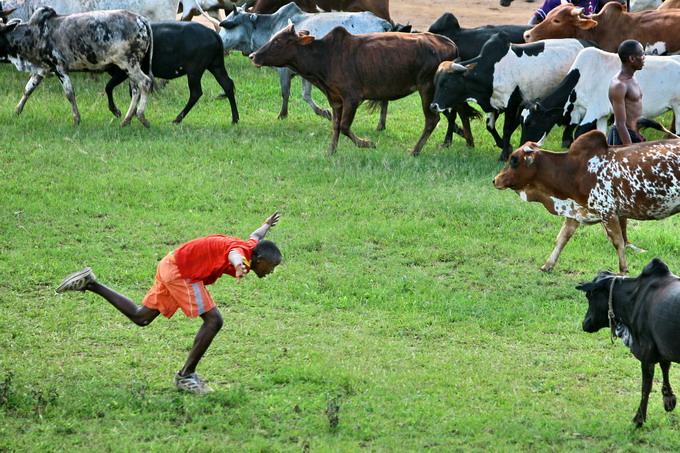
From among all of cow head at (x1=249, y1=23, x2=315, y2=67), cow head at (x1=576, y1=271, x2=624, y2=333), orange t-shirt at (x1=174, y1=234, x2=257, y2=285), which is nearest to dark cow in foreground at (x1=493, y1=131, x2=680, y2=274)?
cow head at (x1=576, y1=271, x2=624, y2=333)

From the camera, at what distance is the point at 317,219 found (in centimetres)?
990

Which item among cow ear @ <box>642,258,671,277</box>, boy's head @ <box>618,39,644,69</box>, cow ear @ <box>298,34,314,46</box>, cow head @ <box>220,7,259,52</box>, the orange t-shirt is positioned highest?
boy's head @ <box>618,39,644,69</box>

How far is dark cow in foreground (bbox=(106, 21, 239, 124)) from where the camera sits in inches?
538

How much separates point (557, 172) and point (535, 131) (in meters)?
3.53

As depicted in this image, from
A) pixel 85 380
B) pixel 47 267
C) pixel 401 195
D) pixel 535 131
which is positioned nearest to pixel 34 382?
pixel 85 380

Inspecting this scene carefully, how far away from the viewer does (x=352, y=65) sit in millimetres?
12438

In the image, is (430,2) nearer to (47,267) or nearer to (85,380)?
(47,267)

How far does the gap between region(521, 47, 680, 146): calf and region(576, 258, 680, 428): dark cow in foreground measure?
5.84 meters

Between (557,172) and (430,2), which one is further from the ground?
(557,172)

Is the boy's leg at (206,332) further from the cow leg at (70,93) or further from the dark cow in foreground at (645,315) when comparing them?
the cow leg at (70,93)

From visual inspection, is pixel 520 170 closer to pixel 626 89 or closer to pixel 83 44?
pixel 626 89

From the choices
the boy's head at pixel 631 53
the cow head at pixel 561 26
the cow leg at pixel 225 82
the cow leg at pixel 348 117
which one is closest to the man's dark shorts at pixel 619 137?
the boy's head at pixel 631 53

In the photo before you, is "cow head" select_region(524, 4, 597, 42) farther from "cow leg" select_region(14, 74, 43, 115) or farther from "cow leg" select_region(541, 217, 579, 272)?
"cow leg" select_region(14, 74, 43, 115)

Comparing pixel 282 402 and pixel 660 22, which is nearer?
pixel 282 402
